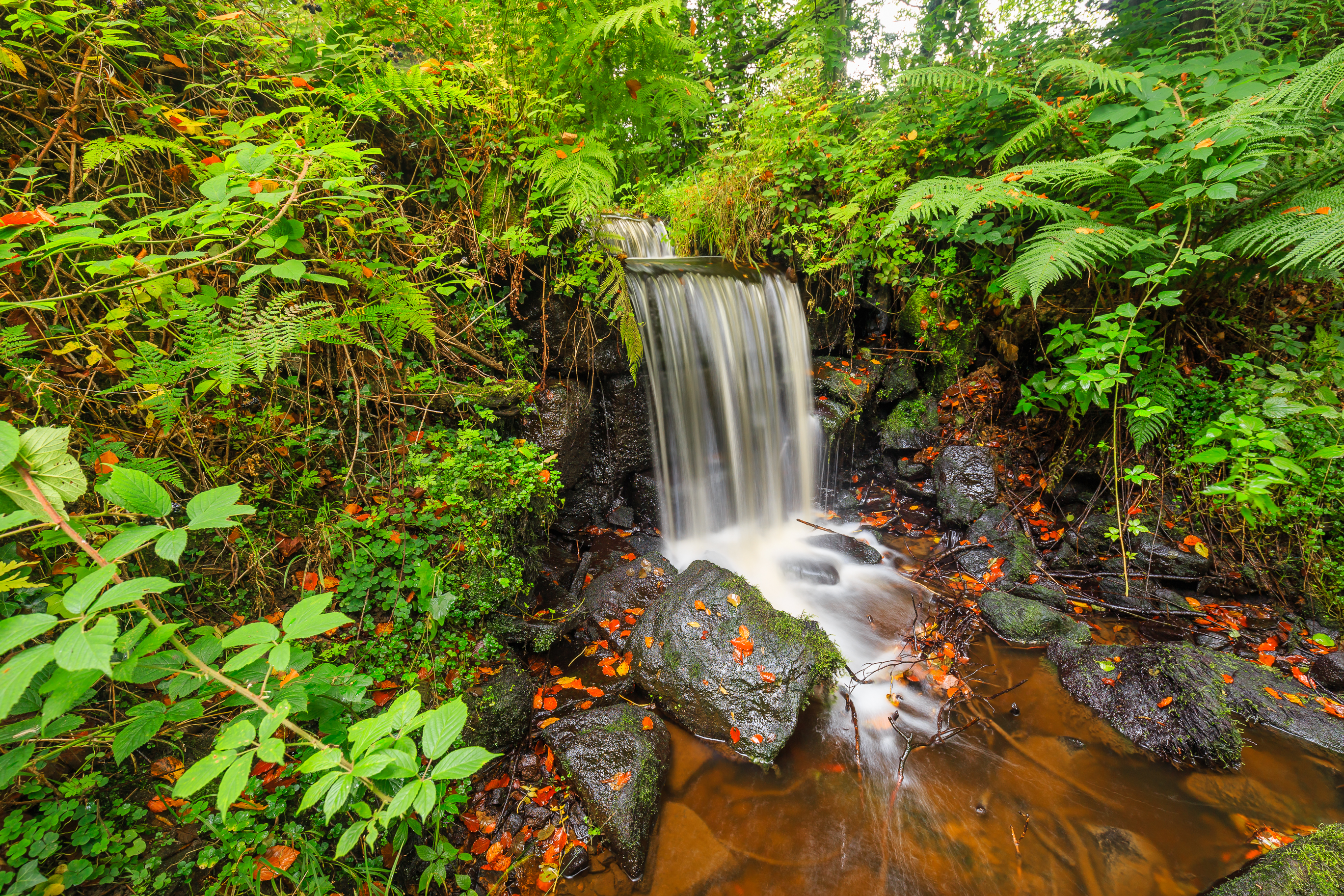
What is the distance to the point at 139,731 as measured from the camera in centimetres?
131

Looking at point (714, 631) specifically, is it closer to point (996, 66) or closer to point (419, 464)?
point (419, 464)

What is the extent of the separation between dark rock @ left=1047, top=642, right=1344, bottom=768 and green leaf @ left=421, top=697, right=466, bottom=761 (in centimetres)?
→ 390

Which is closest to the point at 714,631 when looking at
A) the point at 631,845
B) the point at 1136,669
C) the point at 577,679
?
the point at 577,679

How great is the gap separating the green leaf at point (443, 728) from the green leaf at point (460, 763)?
0.09 feet

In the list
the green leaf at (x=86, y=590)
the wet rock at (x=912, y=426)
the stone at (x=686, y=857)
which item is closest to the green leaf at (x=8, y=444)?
the green leaf at (x=86, y=590)

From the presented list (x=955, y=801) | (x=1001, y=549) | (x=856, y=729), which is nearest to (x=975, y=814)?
(x=955, y=801)

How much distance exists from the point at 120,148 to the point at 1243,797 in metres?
6.42

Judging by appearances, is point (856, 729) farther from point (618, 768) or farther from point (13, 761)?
point (13, 761)

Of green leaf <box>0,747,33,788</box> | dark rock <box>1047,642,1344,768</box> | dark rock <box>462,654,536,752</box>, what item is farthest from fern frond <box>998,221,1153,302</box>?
green leaf <box>0,747,33,788</box>

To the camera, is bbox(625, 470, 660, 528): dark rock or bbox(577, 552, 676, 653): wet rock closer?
bbox(577, 552, 676, 653): wet rock

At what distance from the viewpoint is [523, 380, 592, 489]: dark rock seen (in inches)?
149

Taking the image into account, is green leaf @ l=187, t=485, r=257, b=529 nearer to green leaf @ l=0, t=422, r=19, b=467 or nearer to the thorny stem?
the thorny stem

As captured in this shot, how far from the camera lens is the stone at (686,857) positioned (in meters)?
2.28

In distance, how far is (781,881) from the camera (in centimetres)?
233
